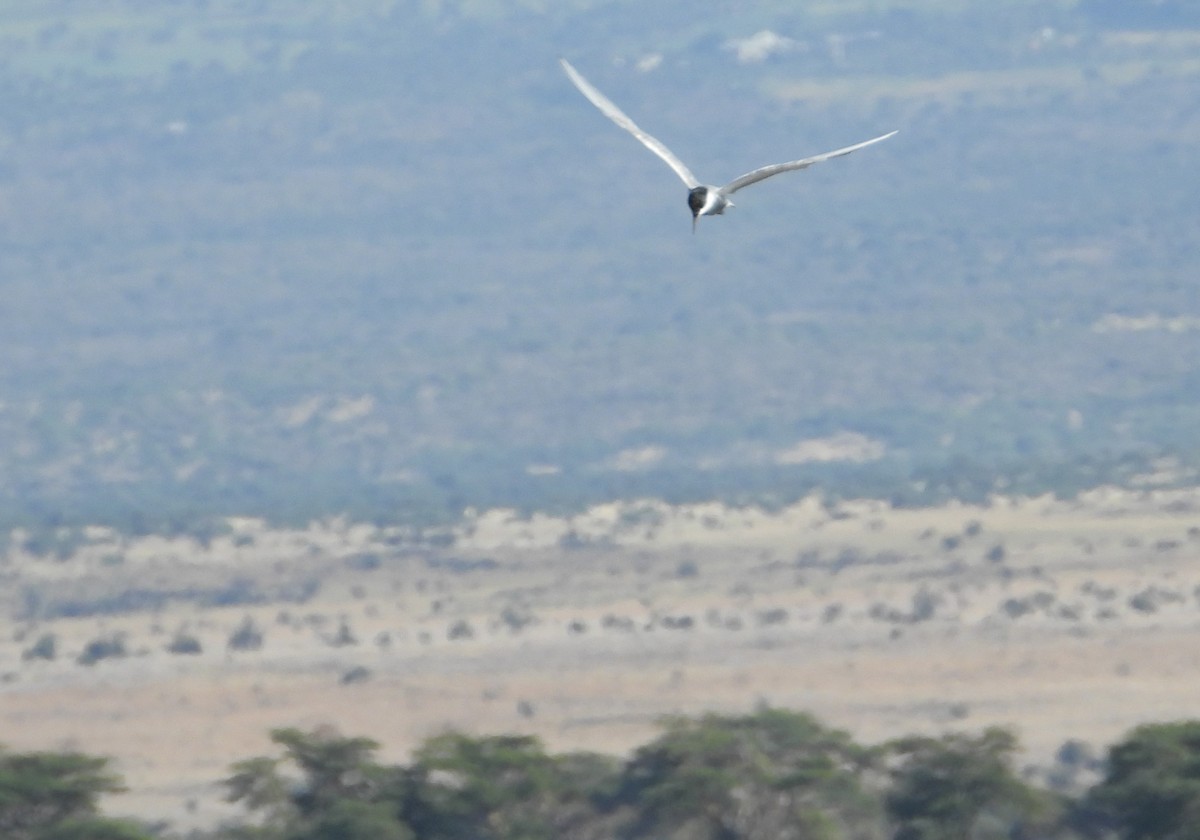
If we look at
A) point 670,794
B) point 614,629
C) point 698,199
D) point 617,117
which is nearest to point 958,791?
point 670,794

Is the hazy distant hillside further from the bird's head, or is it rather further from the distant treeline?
the bird's head

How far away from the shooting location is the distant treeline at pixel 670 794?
110 feet

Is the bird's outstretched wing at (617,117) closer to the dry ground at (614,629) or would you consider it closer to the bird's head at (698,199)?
the bird's head at (698,199)

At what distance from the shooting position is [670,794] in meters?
34.4

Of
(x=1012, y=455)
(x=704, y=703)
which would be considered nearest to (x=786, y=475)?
(x=1012, y=455)

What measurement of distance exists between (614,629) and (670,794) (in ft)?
137

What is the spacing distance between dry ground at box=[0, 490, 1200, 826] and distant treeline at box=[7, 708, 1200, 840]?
17810 mm

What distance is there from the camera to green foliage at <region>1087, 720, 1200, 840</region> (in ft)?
107

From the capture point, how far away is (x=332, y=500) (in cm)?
12888

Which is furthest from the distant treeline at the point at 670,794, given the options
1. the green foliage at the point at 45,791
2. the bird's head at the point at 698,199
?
the bird's head at the point at 698,199

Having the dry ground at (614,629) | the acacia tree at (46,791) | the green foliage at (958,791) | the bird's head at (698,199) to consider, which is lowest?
the dry ground at (614,629)

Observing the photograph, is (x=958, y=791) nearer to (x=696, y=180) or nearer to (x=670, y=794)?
(x=670, y=794)

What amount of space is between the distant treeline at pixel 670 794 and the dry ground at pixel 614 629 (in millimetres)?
17810

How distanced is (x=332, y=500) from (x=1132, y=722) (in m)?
70.8
